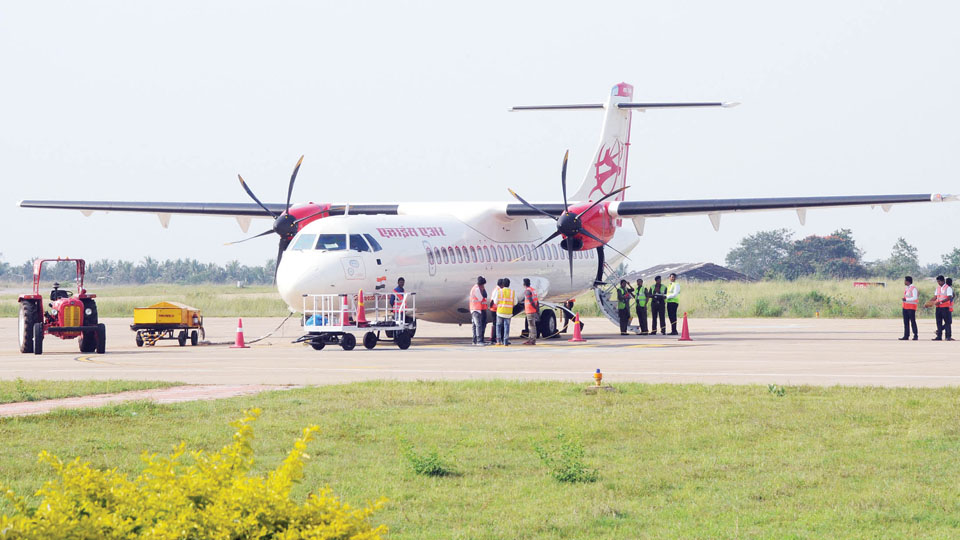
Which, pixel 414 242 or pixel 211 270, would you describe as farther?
pixel 211 270

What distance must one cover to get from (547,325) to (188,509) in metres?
25.8

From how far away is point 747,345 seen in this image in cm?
2544

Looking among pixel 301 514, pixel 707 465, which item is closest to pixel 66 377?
pixel 707 465

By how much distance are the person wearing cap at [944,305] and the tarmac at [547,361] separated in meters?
0.49

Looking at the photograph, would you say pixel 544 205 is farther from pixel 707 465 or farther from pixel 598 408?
pixel 707 465

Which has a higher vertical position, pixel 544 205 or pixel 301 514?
pixel 544 205

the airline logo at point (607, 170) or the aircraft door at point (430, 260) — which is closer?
the aircraft door at point (430, 260)

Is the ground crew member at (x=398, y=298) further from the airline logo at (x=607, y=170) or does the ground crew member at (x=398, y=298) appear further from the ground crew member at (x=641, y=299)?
the airline logo at (x=607, y=170)

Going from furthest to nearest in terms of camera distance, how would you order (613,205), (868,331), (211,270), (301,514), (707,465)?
(211,270), (868,331), (613,205), (707,465), (301,514)

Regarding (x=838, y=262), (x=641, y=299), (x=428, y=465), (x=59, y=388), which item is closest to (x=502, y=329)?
(x=641, y=299)

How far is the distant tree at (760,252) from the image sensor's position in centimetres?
11612

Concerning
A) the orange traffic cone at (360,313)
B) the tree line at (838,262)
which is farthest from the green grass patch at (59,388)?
the tree line at (838,262)

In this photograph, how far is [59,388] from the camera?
15117mm

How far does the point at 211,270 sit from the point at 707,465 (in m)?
126
